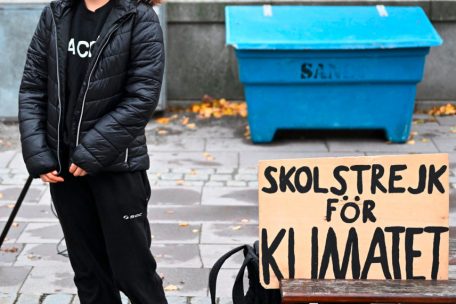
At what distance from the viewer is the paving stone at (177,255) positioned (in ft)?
18.4

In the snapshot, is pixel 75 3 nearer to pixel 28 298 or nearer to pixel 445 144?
pixel 28 298

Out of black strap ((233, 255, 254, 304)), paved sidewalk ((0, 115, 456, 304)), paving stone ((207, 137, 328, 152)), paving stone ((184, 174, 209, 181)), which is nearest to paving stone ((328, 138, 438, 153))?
paved sidewalk ((0, 115, 456, 304))

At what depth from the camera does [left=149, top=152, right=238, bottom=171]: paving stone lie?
7.76 metres

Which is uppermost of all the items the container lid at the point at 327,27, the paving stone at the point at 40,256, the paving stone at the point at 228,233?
the container lid at the point at 327,27

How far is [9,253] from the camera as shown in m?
5.75

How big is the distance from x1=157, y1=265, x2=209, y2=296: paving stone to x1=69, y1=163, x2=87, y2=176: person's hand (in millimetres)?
1458

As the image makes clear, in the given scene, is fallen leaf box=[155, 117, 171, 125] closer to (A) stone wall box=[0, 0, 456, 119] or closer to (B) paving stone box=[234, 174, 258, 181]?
(A) stone wall box=[0, 0, 456, 119]

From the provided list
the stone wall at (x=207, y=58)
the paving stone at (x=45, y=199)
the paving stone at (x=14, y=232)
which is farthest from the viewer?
the stone wall at (x=207, y=58)

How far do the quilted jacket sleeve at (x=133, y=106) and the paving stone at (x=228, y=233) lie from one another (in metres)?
2.20

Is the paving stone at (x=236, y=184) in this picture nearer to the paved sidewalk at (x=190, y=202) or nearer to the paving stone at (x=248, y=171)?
the paved sidewalk at (x=190, y=202)

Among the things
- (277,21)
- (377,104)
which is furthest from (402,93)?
(277,21)

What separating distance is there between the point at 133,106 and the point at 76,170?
35 centimetres

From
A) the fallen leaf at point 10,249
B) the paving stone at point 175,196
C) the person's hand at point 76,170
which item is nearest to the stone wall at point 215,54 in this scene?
the paving stone at point 175,196

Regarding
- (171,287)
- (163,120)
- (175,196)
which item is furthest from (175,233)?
(163,120)
